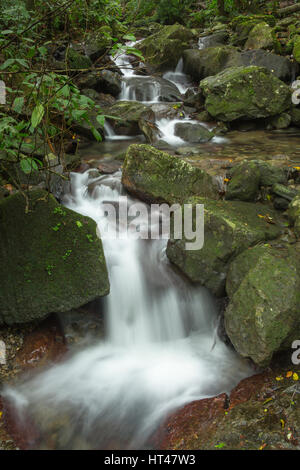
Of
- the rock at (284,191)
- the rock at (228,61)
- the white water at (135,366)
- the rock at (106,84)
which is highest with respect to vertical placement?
the rock at (228,61)

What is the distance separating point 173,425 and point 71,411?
3.15 ft

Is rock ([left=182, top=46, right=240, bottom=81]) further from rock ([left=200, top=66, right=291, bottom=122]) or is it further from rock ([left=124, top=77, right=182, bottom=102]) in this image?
rock ([left=200, top=66, right=291, bottom=122])

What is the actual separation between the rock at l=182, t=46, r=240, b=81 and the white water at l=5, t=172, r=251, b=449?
8200 mm

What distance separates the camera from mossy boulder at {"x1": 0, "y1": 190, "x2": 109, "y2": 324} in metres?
3.23

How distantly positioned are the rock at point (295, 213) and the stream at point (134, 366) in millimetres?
1349

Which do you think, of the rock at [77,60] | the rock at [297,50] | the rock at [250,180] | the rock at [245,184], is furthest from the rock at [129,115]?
the rock at [297,50]

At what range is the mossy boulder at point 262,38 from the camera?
403 inches

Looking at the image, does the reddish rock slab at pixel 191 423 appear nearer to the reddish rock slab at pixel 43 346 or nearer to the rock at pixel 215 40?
the reddish rock slab at pixel 43 346

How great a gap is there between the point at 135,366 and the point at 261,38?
37.7 ft

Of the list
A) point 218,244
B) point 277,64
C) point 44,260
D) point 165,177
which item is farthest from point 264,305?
point 277,64

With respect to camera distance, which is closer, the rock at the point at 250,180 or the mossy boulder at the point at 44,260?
the mossy boulder at the point at 44,260

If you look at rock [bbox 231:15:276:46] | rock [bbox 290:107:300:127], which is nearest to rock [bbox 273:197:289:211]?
rock [bbox 290:107:300:127]
